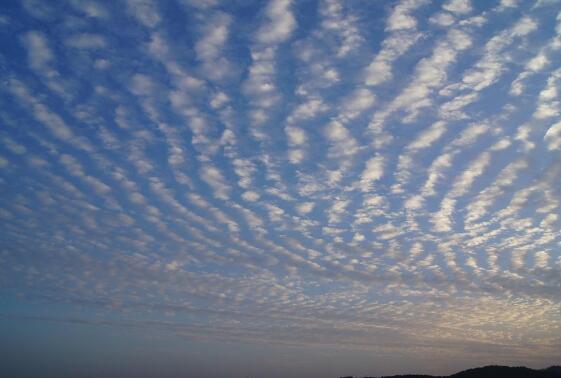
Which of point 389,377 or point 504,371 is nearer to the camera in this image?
point 504,371

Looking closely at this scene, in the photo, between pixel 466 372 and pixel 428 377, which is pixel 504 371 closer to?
pixel 466 372

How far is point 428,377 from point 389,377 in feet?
16.6

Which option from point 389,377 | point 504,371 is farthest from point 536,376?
point 389,377

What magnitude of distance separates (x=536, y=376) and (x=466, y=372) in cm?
847

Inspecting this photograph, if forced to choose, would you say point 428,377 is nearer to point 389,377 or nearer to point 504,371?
point 389,377

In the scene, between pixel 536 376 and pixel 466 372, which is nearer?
pixel 536 376

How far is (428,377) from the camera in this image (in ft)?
177

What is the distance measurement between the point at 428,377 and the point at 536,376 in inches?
460

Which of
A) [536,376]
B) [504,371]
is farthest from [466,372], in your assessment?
[536,376]

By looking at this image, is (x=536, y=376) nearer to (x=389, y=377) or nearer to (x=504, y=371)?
(x=504, y=371)

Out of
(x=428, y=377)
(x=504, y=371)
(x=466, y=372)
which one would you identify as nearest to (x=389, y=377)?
(x=428, y=377)

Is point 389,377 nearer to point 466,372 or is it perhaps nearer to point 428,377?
point 428,377

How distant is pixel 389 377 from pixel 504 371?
13.5 metres

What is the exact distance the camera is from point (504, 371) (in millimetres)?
51812
